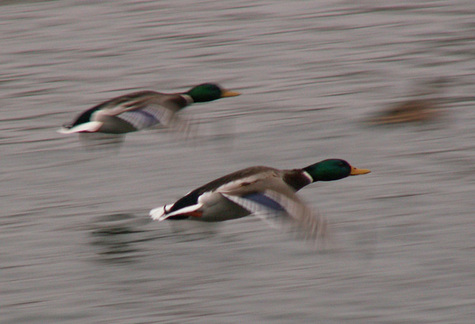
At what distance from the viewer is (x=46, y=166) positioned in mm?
10344

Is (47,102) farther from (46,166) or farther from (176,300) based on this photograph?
(176,300)

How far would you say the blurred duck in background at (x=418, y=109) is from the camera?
446 inches

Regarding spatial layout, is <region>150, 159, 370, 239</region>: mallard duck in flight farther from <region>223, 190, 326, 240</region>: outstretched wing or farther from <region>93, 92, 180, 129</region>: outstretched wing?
<region>93, 92, 180, 129</region>: outstretched wing

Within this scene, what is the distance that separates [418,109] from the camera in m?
11.6

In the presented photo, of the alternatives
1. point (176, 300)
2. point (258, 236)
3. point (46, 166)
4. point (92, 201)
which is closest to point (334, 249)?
point (258, 236)

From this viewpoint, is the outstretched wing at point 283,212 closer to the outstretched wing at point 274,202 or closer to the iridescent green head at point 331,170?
the outstretched wing at point 274,202

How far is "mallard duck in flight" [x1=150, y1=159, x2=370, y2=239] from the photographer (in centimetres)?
784

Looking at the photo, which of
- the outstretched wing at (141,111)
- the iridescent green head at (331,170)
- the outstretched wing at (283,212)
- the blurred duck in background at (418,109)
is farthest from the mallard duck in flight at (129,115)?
the blurred duck in background at (418,109)

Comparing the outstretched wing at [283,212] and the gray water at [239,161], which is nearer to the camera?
the outstretched wing at [283,212]

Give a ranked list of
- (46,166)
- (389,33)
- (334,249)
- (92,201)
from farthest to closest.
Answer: (389,33) < (46,166) < (92,201) < (334,249)

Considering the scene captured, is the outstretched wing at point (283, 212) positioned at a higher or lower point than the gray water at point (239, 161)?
higher

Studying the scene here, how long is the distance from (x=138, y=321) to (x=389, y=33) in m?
7.65

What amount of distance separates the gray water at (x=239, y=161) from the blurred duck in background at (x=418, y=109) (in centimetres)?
15

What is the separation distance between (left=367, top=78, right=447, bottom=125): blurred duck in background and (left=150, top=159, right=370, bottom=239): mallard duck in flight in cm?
311
